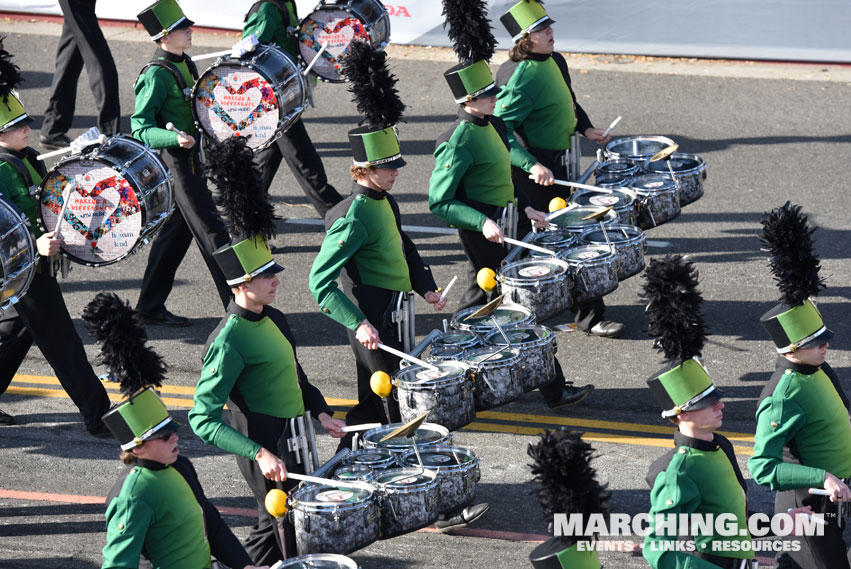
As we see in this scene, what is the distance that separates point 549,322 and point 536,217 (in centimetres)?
134

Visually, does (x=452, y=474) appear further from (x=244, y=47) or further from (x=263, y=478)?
(x=244, y=47)

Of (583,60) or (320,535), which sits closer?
(320,535)

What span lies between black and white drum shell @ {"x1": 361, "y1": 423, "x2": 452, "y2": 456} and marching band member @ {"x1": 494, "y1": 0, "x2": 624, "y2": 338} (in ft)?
10.4

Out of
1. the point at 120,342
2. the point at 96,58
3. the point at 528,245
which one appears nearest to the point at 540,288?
the point at 528,245

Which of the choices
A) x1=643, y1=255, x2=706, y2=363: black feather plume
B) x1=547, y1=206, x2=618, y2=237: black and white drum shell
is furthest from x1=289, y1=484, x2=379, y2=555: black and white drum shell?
x1=547, y1=206, x2=618, y2=237: black and white drum shell

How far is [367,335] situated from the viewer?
7.78 m

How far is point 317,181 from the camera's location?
457 inches

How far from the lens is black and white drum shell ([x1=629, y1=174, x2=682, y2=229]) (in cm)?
1012

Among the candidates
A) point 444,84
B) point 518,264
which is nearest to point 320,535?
point 518,264

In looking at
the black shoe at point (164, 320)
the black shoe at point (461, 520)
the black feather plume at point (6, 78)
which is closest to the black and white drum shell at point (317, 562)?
the black shoe at point (461, 520)

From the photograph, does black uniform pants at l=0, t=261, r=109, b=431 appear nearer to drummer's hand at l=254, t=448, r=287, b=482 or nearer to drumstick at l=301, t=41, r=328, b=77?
drummer's hand at l=254, t=448, r=287, b=482

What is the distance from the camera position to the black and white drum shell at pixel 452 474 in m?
6.86

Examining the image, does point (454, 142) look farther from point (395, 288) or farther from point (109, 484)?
point (109, 484)

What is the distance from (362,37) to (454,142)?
2.52m
